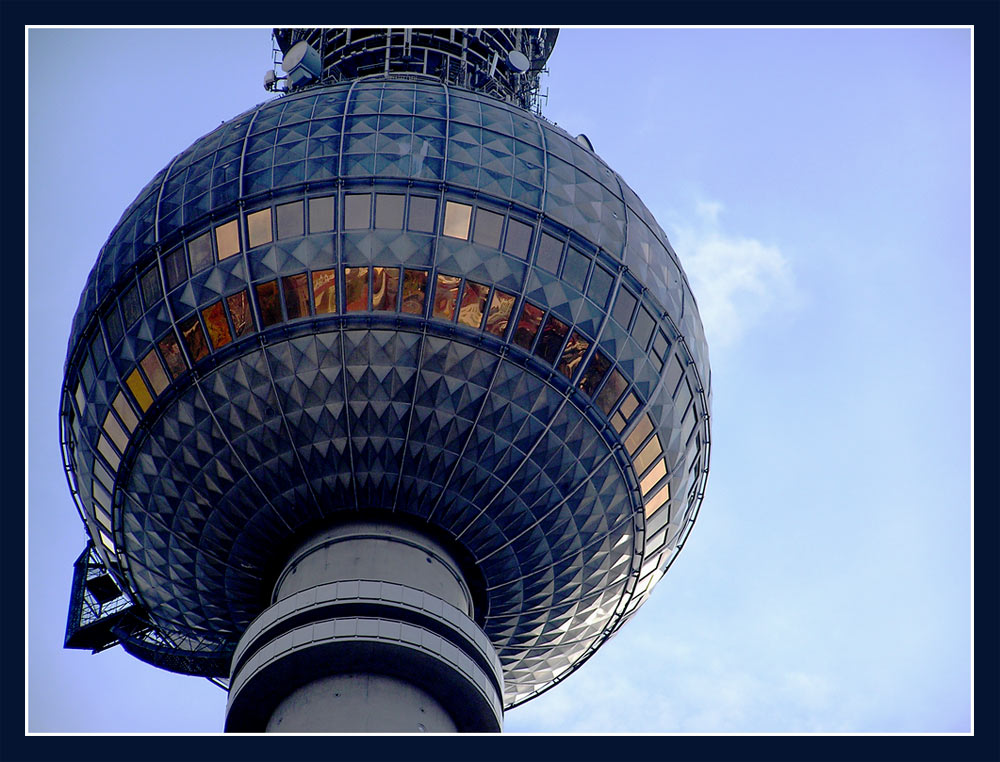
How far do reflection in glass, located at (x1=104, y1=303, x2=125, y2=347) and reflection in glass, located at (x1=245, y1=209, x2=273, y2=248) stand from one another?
3.96 metres

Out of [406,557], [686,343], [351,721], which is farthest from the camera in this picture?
[686,343]

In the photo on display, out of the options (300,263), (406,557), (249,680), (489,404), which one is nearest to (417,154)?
(300,263)

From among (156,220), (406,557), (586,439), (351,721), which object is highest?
(156,220)

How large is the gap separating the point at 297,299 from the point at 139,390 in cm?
552

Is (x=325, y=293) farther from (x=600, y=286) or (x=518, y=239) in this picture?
(x=600, y=286)

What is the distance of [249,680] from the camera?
36.9 m

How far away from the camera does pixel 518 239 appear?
3900 cm

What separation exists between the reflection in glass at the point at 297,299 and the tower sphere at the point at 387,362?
6cm

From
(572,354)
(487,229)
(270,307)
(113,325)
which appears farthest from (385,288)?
(113,325)

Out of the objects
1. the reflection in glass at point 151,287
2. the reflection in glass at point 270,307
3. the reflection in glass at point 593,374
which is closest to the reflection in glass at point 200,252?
the reflection in glass at point 151,287

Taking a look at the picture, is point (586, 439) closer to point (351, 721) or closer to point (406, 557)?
point (406, 557)

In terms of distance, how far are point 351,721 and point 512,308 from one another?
1174 centimetres

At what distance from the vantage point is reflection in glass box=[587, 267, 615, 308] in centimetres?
3938

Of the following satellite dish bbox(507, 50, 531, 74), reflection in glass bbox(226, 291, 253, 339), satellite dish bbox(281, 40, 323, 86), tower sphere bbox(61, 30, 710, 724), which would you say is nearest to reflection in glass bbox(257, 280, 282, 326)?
tower sphere bbox(61, 30, 710, 724)
